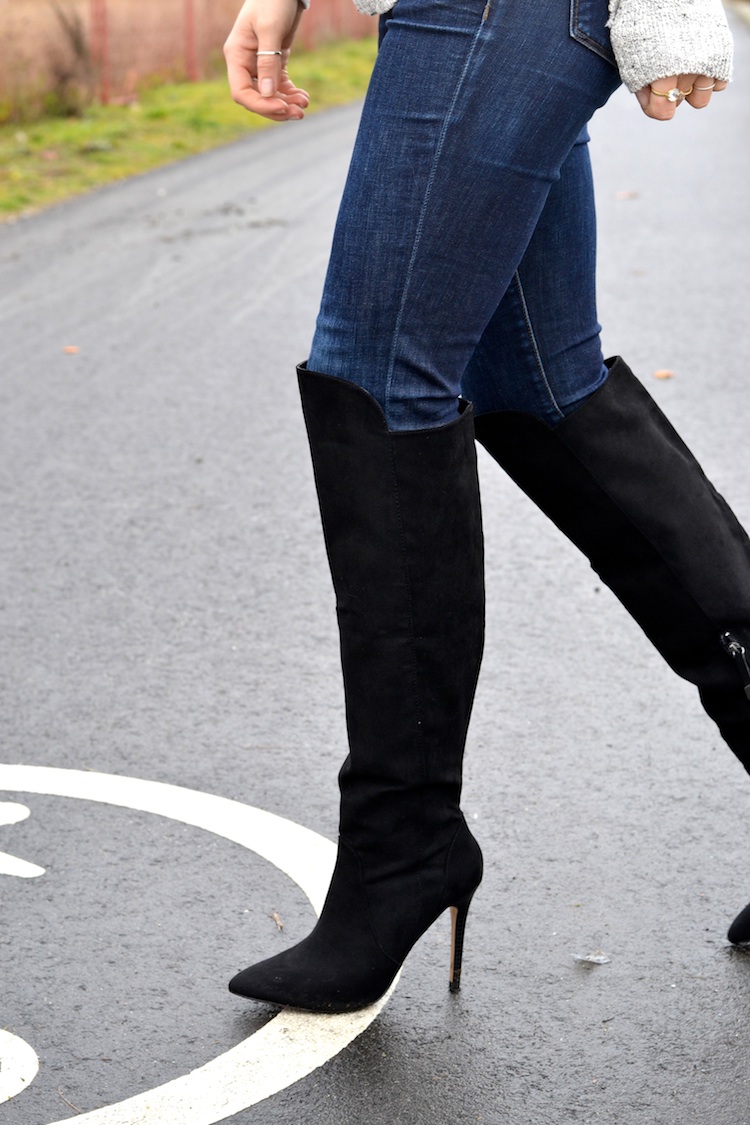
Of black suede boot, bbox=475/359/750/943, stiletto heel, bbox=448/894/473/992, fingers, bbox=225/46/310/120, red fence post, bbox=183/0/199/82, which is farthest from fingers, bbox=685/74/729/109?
red fence post, bbox=183/0/199/82

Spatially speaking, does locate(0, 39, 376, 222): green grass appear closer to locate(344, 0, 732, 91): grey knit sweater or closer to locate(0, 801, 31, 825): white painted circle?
locate(0, 801, 31, 825): white painted circle

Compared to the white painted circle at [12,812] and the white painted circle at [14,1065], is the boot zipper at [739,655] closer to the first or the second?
the white painted circle at [14,1065]

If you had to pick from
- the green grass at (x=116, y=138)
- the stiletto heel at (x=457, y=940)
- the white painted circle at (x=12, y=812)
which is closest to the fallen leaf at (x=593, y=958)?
the stiletto heel at (x=457, y=940)

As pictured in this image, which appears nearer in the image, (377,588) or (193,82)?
(377,588)

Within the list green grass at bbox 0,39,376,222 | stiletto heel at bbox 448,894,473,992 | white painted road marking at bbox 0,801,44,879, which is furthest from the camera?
green grass at bbox 0,39,376,222

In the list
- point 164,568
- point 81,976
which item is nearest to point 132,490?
point 164,568

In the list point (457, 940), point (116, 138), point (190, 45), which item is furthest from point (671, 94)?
point (190, 45)

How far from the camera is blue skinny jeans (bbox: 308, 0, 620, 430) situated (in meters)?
1.60

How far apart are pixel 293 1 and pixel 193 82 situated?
16.4m

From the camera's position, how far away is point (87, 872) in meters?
2.19

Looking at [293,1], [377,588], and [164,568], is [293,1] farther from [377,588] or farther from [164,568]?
[164,568]

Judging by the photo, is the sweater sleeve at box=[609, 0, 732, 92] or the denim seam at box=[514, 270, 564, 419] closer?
the sweater sleeve at box=[609, 0, 732, 92]

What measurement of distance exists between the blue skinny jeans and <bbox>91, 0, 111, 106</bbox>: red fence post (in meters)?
13.9

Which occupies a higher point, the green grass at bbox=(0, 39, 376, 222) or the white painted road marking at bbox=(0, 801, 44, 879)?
the white painted road marking at bbox=(0, 801, 44, 879)
